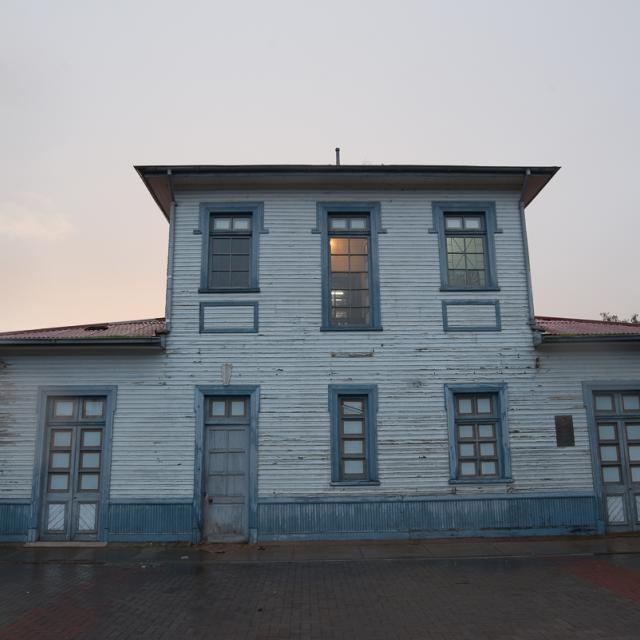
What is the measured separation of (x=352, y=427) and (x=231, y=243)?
4297 millimetres

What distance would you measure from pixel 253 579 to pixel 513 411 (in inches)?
223

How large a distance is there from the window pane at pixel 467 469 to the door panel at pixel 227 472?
13.0 ft

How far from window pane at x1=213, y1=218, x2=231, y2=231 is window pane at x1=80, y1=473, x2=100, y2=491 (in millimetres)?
5181

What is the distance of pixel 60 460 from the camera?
1062 cm

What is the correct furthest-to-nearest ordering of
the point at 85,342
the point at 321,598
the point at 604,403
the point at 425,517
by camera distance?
the point at 604,403 → the point at 85,342 → the point at 425,517 → the point at 321,598

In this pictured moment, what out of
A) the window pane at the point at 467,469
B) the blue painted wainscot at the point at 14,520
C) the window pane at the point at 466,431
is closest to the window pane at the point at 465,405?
the window pane at the point at 466,431

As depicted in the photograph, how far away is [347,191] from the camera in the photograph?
454 inches

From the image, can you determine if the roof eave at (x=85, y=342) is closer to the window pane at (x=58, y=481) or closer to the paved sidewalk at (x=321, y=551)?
the window pane at (x=58, y=481)

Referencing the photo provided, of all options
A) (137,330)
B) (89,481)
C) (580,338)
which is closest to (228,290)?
(137,330)

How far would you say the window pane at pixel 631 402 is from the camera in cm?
1108

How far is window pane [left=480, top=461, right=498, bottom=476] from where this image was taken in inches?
420

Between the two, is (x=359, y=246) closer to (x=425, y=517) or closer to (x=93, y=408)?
(x=425, y=517)

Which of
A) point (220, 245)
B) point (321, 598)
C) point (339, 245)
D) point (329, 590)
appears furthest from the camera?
point (339, 245)

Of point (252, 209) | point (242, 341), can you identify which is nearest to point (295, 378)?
point (242, 341)
